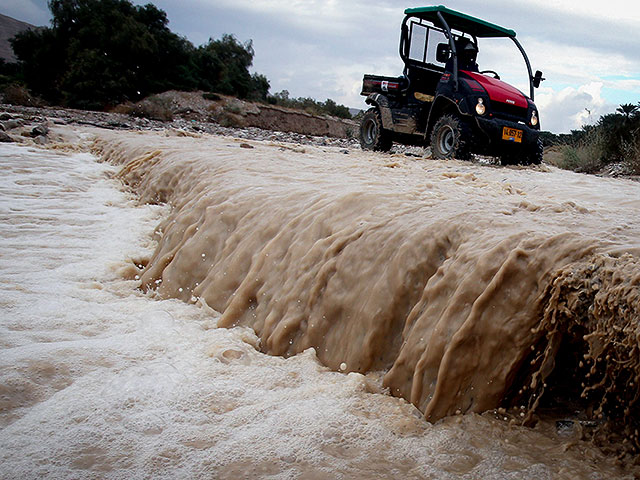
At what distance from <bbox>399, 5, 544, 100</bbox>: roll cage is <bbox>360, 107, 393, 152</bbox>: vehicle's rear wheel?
1107mm

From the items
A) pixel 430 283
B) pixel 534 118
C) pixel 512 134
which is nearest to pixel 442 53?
pixel 534 118

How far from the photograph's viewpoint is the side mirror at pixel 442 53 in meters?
8.38

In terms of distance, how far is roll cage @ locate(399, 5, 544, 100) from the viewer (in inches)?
329

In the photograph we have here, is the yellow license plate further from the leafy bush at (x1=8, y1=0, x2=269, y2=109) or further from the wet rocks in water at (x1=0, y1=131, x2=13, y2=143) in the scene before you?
the leafy bush at (x1=8, y1=0, x2=269, y2=109)

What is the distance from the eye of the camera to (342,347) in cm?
217

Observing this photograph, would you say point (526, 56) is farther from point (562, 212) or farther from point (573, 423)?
point (573, 423)

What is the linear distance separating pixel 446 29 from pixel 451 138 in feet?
5.73

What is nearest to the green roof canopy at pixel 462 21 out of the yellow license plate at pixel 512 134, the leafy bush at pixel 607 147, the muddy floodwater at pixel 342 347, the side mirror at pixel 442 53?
the side mirror at pixel 442 53

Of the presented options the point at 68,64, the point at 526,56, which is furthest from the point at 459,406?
the point at 68,64

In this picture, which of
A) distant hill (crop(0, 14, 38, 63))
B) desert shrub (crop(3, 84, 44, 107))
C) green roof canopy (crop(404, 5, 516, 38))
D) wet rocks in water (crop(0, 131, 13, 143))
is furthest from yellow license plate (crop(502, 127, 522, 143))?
distant hill (crop(0, 14, 38, 63))

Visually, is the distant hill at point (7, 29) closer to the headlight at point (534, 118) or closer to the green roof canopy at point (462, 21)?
the green roof canopy at point (462, 21)

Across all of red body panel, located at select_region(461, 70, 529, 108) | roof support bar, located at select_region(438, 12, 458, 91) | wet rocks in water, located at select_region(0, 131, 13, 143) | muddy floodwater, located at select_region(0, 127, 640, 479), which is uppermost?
roof support bar, located at select_region(438, 12, 458, 91)

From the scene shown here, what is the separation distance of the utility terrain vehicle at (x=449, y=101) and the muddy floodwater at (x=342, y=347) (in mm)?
4617

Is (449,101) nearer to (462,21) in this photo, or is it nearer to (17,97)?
(462,21)
